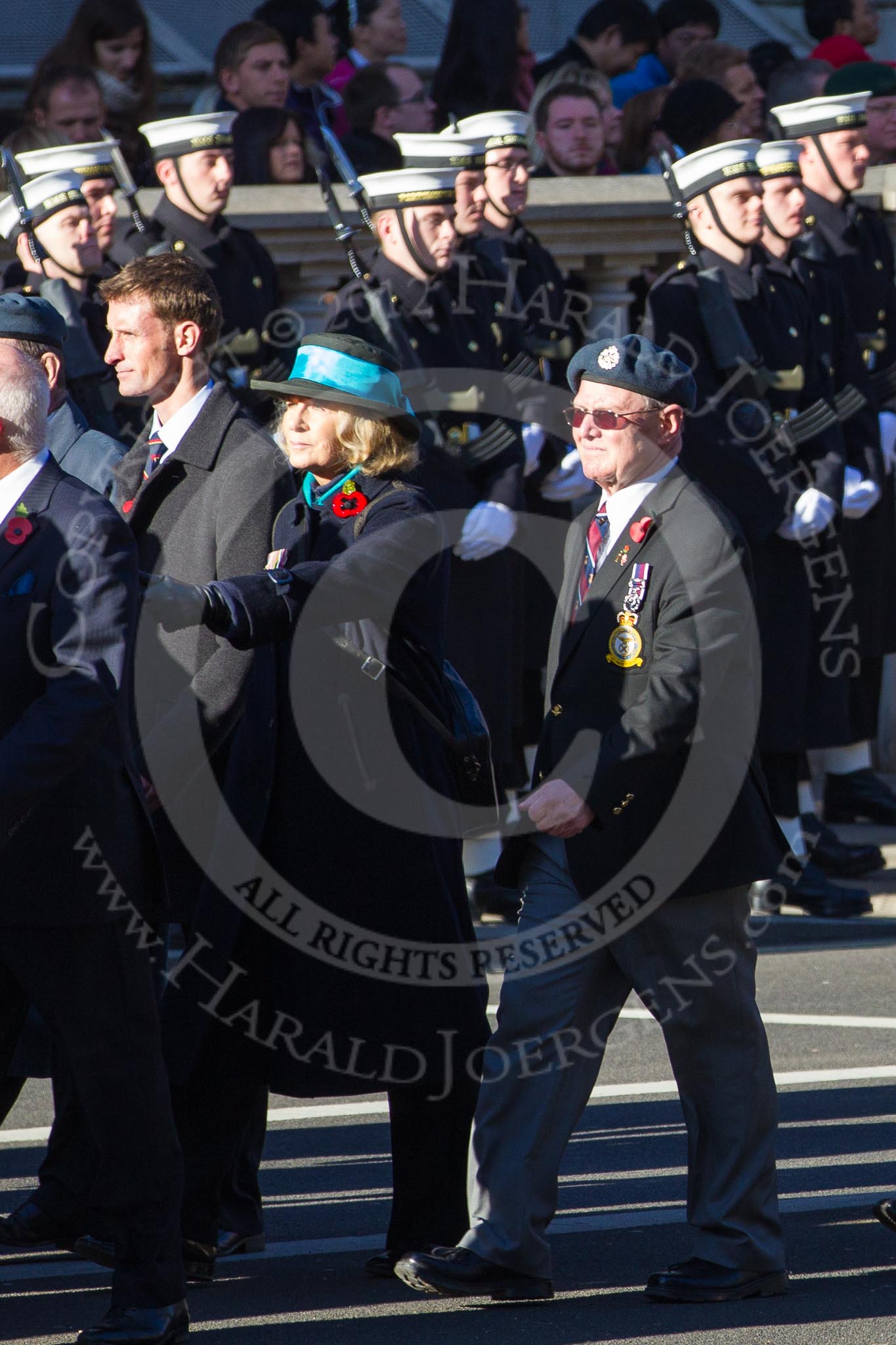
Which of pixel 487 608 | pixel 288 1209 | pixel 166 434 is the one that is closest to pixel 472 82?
pixel 487 608

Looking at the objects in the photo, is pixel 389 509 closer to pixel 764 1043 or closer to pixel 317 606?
pixel 317 606

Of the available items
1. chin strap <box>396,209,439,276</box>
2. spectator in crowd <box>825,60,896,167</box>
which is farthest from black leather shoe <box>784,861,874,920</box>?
spectator in crowd <box>825,60,896,167</box>

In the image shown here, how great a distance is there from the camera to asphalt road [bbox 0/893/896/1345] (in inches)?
183

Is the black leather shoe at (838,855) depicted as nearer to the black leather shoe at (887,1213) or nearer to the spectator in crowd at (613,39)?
the black leather shoe at (887,1213)

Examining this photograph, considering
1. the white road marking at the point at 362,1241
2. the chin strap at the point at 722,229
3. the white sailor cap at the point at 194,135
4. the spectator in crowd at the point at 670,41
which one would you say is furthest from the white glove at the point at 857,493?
the white road marking at the point at 362,1241

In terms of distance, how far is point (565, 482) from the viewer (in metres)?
9.34

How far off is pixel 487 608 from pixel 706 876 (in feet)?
14.3

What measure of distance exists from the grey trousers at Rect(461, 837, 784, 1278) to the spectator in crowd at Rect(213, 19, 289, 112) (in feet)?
20.4

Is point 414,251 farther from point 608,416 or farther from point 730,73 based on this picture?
point 608,416

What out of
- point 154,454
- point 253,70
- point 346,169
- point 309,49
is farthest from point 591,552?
point 309,49

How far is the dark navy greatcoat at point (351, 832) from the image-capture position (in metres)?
4.86

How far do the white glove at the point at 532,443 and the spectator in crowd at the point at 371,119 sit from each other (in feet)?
4.80

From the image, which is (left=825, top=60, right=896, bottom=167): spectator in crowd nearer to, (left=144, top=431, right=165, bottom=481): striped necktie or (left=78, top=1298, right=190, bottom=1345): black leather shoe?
(left=144, top=431, right=165, bottom=481): striped necktie

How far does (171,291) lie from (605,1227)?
7.41 ft
